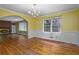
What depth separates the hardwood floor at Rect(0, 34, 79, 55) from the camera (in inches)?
79.3

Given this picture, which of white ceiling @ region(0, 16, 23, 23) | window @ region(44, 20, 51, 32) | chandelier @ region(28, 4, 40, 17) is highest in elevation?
chandelier @ region(28, 4, 40, 17)

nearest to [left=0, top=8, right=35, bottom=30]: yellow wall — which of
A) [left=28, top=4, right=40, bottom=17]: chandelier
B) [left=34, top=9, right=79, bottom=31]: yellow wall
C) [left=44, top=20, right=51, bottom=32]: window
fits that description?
[left=28, top=4, right=40, bottom=17]: chandelier

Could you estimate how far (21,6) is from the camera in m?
2.08

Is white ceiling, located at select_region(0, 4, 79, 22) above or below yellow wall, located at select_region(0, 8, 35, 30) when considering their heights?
above

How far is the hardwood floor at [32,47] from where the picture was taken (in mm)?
2015

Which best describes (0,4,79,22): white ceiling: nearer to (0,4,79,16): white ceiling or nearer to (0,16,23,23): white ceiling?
(0,4,79,16): white ceiling

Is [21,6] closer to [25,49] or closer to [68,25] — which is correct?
[25,49]

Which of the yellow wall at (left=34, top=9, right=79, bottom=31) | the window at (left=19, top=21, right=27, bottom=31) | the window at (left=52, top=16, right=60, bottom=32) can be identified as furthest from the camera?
the window at (left=19, top=21, right=27, bottom=31)

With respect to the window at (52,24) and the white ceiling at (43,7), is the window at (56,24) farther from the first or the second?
the white ceiling at (43,7)

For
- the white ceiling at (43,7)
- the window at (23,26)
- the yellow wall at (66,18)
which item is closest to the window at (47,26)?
the yellow wall at (66,18)

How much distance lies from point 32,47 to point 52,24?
0.62m

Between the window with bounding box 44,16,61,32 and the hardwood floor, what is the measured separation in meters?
0.24

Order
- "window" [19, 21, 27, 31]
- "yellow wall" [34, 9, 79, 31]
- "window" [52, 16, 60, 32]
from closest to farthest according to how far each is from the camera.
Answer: "yellow wall" [34, 9, 79, 31] → "window" [52, 16, 60, 32] → "window" [19, 21, 27, 31]

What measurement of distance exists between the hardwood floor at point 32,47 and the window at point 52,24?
9.6 inches
